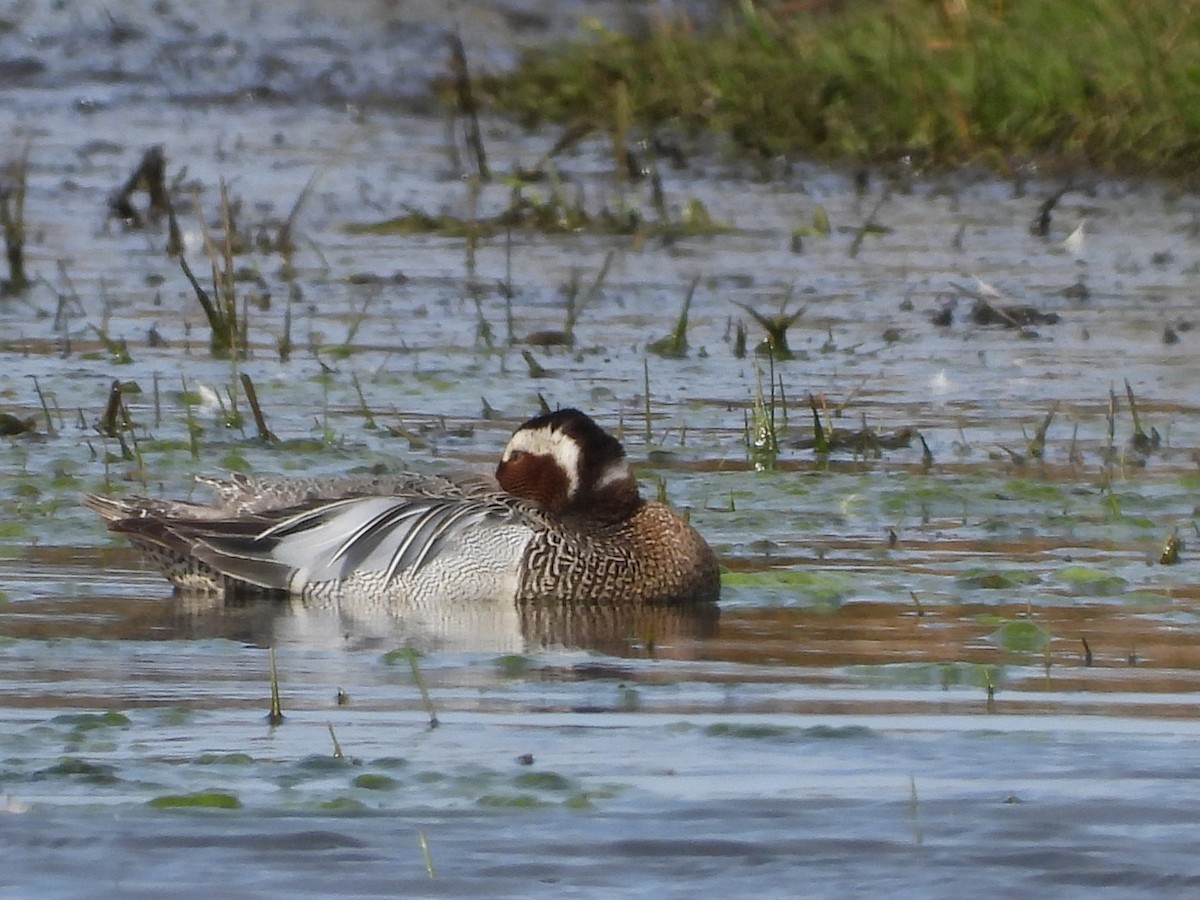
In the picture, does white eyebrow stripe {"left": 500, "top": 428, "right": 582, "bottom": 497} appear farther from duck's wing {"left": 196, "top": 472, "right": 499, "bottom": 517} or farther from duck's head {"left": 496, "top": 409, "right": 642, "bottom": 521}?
duck's wing {"left": 196, "top": 472, "right": 499, "bottom": 517}

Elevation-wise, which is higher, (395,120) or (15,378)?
(395,120)

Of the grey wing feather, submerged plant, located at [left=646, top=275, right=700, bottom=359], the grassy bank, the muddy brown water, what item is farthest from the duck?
the grassy bank

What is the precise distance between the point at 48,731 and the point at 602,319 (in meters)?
6.66

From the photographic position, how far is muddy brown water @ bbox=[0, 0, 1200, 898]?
517 centimetres

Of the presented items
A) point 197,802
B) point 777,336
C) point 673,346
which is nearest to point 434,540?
point 197,802

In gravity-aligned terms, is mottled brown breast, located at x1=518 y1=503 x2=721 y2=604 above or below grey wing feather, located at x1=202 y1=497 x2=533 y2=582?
below

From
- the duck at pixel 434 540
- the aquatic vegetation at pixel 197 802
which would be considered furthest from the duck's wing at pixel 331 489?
the aquatic vegetation at pixel 197 802

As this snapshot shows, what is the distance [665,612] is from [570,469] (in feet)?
1.65

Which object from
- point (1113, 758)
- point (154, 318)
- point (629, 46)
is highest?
point (629, 46)

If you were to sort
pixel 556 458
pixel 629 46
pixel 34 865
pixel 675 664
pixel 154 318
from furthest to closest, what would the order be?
pixel 629 46 → pixel 154 318 → pixel 556 458 → pixel 675 664 → pixel 34 865

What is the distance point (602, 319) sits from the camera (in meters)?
12.4

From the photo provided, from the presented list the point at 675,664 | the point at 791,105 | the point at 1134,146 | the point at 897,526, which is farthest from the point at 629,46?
the point at 675,664

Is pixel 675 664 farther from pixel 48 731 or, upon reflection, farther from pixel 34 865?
pixel 34 865

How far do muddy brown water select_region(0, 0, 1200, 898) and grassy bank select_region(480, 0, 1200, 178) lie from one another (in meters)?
0.27
